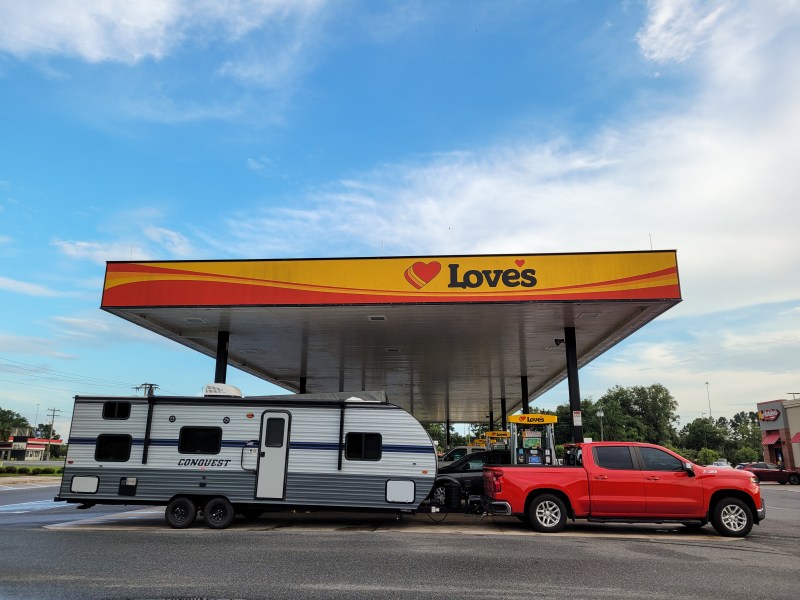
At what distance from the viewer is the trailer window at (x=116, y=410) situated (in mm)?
12539

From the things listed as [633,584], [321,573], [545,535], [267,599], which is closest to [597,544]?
[545,535]

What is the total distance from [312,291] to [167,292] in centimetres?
388

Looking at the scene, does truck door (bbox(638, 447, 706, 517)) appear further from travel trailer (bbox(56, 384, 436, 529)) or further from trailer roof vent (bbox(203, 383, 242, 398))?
trailer roof vent (bbox(203, 383, 242, 398))

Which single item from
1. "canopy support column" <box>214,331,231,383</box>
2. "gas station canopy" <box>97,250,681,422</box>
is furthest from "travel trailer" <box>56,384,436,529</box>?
"canopy support column" <box>214,331,231,383</box>

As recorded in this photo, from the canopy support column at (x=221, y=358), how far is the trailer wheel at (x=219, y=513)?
6.30 meters

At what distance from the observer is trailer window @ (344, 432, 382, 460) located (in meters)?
12.1

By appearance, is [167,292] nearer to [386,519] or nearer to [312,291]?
[312,291]

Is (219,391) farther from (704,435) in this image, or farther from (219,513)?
(704,435)

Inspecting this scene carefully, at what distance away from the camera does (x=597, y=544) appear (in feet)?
33.1

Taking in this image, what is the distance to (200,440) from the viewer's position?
40.6 feet

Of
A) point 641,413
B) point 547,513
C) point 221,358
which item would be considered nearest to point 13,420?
point 641,413

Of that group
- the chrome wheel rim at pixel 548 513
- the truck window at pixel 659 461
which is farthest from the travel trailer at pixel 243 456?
the truck window at pixel 659 461

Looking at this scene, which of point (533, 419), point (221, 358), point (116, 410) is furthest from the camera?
point (221, 358)

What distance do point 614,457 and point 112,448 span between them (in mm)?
10528
